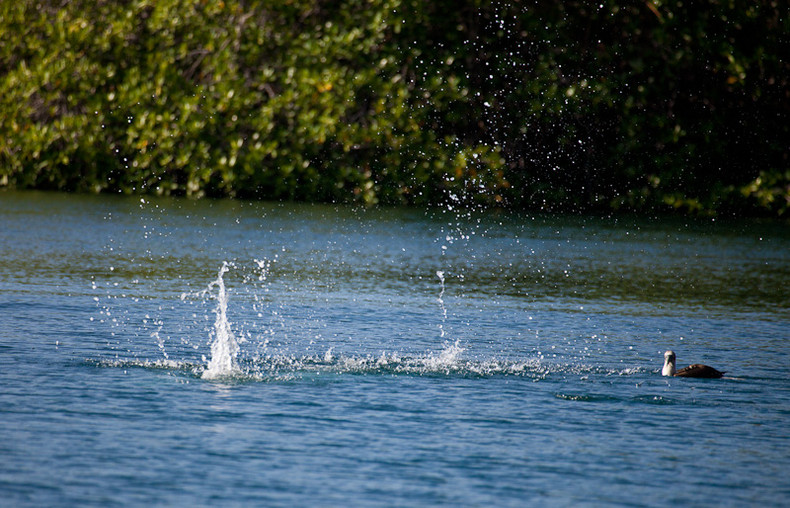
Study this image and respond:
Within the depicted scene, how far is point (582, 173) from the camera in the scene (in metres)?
22.9

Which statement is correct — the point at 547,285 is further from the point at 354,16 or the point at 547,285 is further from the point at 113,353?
the point at 354,16

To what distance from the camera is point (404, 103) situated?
75.0 feet

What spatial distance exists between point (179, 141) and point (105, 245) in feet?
28.6

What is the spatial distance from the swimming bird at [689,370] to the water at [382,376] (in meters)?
0.10

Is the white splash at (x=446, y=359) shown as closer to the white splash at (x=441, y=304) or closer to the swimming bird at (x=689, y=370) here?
the white splash at (x=441, y=304)

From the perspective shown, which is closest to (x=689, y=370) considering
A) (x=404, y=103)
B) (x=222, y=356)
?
(x=222, y=356)

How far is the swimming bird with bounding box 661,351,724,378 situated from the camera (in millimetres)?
7965

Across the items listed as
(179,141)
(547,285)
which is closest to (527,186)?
(179,141)

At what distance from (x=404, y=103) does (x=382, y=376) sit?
51.2 ft

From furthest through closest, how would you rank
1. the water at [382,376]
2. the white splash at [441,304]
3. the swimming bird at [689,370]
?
the white splash at [441,304]
the swimming bird at [689,370]
the water at [382,376]

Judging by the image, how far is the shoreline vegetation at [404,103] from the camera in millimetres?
22688

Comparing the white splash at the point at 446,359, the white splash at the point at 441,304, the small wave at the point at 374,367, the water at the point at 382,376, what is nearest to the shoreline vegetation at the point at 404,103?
the water at the point at 382,376

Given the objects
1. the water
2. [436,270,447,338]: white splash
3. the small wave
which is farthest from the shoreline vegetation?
the small wave

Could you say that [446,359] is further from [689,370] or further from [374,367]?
[689,370]
